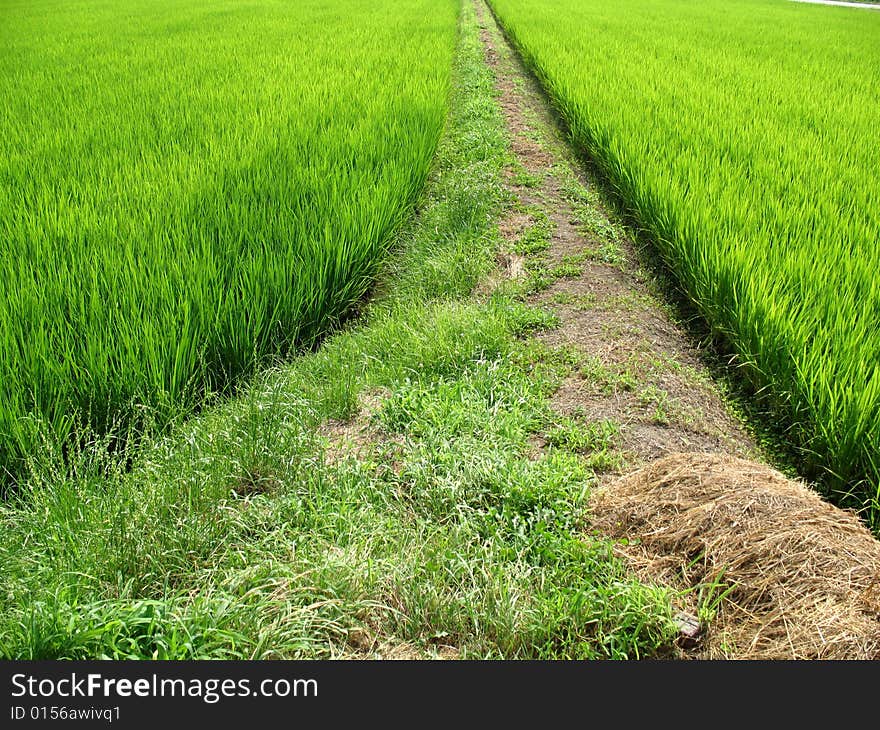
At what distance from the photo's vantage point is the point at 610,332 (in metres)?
2.62

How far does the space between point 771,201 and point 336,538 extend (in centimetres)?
283

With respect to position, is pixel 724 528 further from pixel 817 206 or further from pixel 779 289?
pixel 817 206

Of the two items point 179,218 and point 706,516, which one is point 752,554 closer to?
point 706,516

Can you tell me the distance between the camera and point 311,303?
8.59ft

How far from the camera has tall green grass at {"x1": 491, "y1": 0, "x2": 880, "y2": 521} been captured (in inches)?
76.0

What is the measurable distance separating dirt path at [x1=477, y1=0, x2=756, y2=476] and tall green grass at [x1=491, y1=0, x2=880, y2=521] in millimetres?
190

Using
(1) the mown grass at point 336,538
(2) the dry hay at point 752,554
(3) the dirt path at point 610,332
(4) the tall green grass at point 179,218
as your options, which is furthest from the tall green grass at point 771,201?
(4) the tall green grass at point 179,218

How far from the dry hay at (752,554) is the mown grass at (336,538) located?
118 mm

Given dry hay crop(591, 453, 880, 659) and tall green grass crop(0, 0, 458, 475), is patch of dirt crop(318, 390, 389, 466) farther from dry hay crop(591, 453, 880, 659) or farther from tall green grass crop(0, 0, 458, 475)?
dry hay crop(591, 453, 880, 659)

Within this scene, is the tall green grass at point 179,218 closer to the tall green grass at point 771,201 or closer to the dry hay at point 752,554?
the dry hay at point 752,554

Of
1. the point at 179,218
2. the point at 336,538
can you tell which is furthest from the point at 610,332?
the point at 179,218

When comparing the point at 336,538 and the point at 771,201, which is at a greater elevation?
the point at 771,201

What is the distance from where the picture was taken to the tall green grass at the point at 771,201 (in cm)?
193

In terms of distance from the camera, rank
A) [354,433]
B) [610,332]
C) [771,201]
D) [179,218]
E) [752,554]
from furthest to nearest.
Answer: [771,201] < [179,218] < [610,332] < [354,433] < [752,554]
